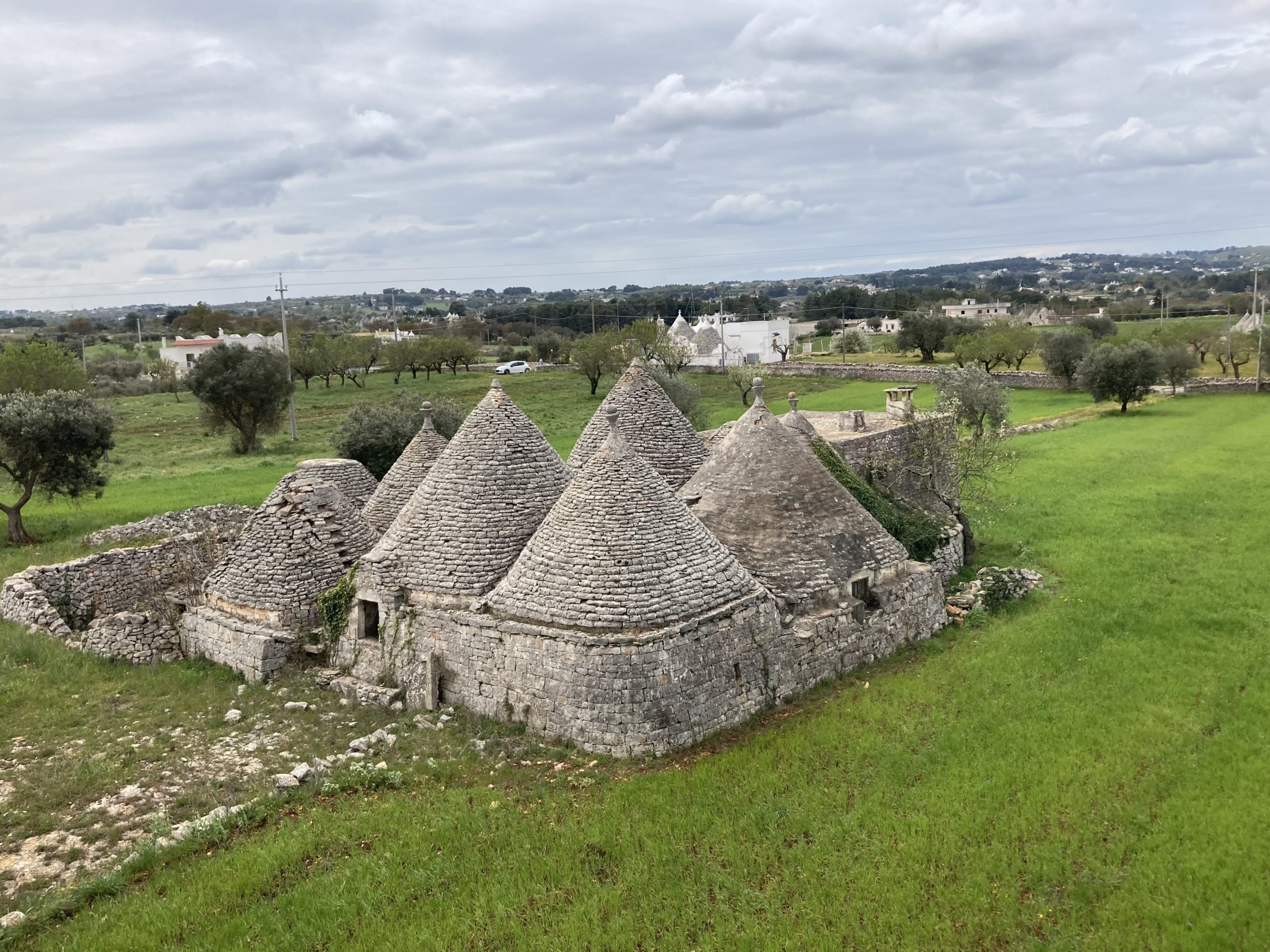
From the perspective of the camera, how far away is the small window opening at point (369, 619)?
39.9 ft

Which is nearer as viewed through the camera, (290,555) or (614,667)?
(614,667)

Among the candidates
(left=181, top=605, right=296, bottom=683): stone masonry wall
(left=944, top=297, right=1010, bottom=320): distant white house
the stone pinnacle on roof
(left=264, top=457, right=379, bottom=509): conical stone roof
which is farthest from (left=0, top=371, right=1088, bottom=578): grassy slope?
(left=944, top=297, right=1010, bottom=320): distant white house

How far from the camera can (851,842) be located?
336 inches

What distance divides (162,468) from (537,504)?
27305 mm

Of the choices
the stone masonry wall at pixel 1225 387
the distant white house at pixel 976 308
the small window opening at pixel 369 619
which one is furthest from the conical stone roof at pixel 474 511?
the distant white house at pixel 976 308

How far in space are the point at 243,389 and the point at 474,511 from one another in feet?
97.6

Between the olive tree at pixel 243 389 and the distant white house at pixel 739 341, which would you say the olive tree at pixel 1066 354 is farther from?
the olive tree at pixel 243 389

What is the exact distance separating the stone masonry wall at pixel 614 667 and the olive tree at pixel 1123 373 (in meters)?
41.0

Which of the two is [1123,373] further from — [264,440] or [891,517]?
[264,440]

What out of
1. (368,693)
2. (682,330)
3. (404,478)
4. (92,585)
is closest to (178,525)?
(92,585)

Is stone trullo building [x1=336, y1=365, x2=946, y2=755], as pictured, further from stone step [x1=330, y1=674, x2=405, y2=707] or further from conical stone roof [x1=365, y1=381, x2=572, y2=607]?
stone step [x1=330, y1=674, x2=405, y2=707]

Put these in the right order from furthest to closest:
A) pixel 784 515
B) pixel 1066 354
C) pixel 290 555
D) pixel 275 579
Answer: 1. pixel 1066 354
2. pixel 784 515
3. pixel 290 555
4. pixel 275 579

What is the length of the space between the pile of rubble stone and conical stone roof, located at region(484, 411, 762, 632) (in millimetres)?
6097

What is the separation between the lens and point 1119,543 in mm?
20172
